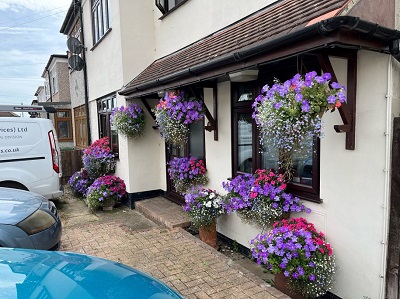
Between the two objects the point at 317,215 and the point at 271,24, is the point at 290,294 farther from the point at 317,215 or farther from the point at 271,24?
the point at 271,24

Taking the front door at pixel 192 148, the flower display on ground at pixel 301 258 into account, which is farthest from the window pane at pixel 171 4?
the flower display on ground at pixel 301 258

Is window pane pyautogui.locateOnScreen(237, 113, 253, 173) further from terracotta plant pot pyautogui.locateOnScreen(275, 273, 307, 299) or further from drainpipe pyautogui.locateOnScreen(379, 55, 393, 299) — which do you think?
drainpipe pyautogui.locateOnScreen(379, 55, 393, 299)

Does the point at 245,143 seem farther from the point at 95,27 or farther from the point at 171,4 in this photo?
the point at 95,27

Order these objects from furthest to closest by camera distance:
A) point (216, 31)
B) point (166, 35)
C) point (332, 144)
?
1. point (166, 35)
2. point (216, 31)
3. point (332, 144)

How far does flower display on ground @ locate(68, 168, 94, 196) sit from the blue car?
22.6ft

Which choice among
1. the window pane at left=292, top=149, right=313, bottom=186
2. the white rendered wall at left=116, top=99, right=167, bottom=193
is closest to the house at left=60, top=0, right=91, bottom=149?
the white rendered wall at left=116, top=99, right=167, bottom=193

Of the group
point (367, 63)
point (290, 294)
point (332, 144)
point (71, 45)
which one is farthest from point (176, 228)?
point (71, 45)

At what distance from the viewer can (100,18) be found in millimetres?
9102

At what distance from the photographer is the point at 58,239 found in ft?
12.8

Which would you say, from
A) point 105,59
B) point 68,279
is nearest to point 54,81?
point 105,59

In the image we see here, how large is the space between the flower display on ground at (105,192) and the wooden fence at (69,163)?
437 cm

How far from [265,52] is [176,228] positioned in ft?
12.1

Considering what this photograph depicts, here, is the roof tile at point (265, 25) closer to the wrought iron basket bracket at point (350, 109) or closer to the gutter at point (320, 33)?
the gutter at point (320, 33)

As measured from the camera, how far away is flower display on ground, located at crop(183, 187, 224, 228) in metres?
4.86
